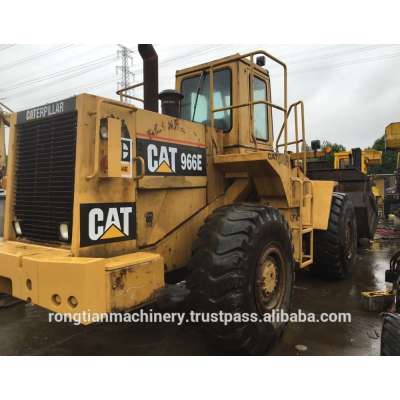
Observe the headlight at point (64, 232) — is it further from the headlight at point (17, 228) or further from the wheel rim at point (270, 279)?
the wheel rim at point (270, 279)

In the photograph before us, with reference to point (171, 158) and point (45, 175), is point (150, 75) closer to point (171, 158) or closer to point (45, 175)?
point (171, 158)

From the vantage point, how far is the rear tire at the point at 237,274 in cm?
296

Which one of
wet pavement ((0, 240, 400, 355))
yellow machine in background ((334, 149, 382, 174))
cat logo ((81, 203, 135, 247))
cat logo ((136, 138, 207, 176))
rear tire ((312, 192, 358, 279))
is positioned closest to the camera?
cat logo ((81, 203, 135, 247))

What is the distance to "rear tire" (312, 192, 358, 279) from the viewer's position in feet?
18.7

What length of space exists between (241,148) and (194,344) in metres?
2.25

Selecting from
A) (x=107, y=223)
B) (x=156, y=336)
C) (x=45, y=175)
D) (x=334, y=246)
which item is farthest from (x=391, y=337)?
(x=45, y=175)

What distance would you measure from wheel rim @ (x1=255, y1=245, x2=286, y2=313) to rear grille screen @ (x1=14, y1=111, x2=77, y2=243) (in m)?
1.75

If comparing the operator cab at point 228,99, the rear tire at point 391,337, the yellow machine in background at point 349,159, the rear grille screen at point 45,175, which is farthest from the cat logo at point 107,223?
the yellow machine in background at point 349,159

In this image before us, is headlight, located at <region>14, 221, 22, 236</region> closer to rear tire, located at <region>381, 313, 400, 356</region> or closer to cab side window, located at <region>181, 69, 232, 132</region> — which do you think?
cab side window, located at <region>181, 69, 232, 132</region>

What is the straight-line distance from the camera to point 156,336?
3.88 metres

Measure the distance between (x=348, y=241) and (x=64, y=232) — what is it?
16.0ft

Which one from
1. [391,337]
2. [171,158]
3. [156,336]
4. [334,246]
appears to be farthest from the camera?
[334,246]

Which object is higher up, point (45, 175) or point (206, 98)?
point (206, 98)

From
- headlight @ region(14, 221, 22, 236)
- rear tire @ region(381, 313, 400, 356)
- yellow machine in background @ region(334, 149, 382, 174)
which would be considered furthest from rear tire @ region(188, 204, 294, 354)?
yellow machine in background @ region(334, 149, 382, 174)
